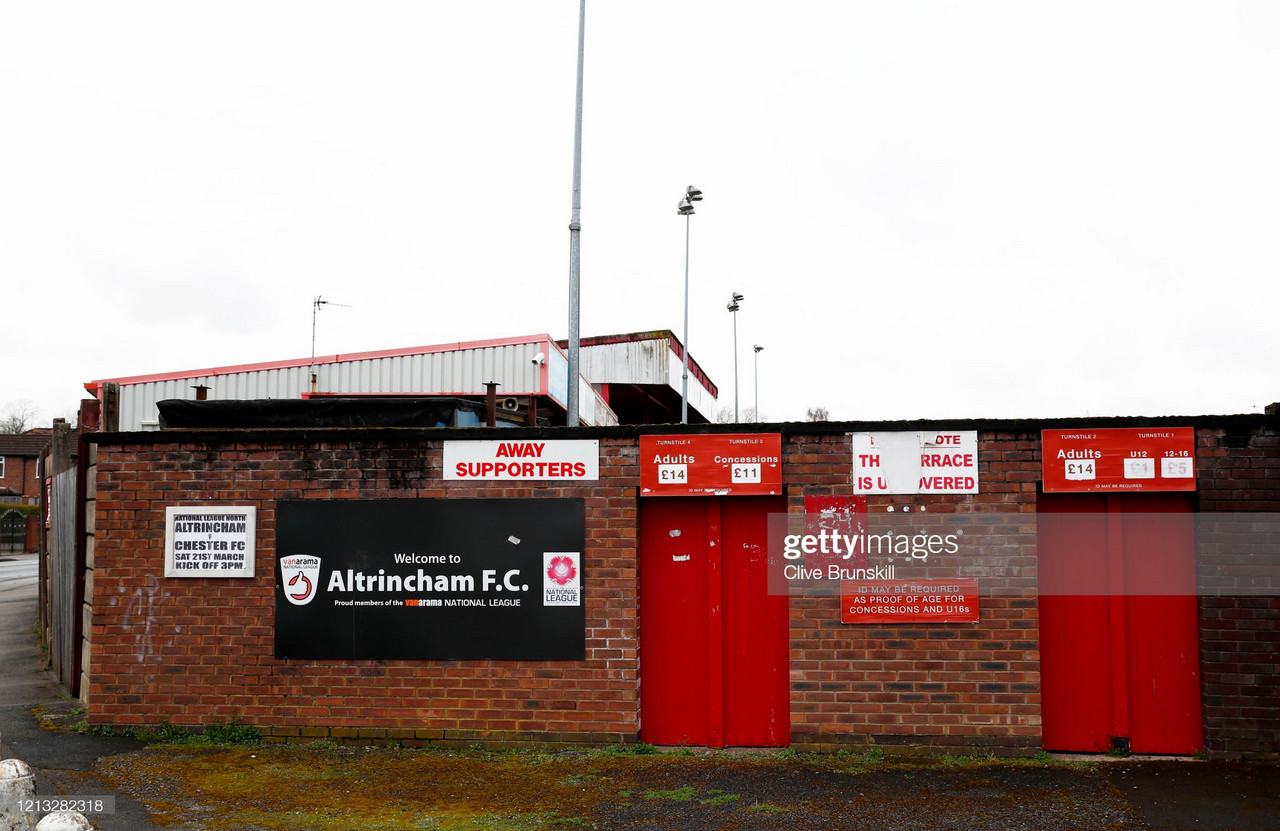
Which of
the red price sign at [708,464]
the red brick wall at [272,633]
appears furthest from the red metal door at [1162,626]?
the red brick wall at [272,633]

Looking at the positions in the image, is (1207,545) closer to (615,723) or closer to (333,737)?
(615,723)

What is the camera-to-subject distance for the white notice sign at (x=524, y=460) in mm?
8875

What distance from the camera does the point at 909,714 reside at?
8.45 m

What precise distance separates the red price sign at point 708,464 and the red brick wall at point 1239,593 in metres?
3.48

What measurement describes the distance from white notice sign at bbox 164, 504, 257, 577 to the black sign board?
27 centimetres

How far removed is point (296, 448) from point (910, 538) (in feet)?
17.3

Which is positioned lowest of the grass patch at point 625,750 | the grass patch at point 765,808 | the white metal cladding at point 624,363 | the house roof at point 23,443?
the grass patch at point 765,808

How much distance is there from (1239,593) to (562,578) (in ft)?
17.7

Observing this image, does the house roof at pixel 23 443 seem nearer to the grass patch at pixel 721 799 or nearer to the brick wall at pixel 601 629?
the brick wall at pixel 601 629

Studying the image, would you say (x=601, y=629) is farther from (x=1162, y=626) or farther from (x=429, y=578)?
(x=1162, y=626)

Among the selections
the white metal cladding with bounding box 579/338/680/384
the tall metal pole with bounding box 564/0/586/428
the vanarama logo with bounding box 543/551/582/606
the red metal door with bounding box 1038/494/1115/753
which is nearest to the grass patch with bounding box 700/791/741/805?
the vanarama logo with bounding box 543/551/582/606

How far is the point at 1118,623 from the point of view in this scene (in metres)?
8.52

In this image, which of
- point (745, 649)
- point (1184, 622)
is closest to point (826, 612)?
point (745, 649)

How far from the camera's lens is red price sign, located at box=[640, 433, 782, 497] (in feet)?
28.6
